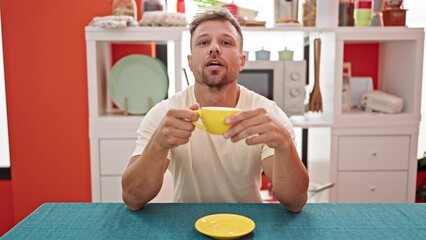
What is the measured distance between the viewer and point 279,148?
1232 millimetres

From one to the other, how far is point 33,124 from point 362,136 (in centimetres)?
208

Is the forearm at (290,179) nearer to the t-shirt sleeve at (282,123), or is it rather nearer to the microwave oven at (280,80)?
the t-shirt sleeve at (282,123)

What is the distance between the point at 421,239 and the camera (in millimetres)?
1052

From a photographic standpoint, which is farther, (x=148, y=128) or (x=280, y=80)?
(x=280, y=80)

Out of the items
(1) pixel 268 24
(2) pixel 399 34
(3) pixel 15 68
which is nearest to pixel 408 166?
(2) pixel 399 34

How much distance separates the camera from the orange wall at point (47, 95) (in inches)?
106

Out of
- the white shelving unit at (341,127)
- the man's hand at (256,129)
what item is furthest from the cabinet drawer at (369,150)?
the man's hand at (256,129)

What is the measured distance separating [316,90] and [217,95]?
1173 millimetres

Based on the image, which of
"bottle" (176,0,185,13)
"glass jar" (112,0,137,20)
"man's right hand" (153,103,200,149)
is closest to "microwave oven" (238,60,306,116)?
"bottle" (176,0,185,13)

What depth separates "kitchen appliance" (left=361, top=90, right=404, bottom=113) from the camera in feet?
8.30

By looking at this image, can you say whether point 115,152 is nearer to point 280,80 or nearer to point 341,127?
point 280,80

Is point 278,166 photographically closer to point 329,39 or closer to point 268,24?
point 329,39

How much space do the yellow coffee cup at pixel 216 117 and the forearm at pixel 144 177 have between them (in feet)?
0.69

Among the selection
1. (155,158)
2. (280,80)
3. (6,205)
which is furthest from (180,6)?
(6,205)
